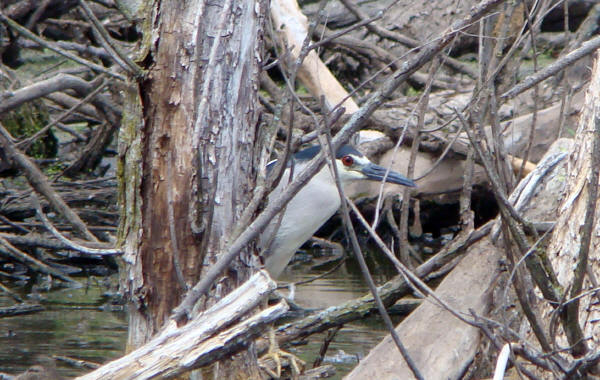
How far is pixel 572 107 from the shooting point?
6.77 m

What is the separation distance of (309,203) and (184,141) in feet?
6.91

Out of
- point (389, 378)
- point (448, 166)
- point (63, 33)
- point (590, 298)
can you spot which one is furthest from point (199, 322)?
point (63, 33)

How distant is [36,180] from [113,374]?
1655 mm

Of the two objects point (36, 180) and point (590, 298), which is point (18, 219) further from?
point (590, 298)

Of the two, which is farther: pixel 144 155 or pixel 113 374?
pixel 144 155

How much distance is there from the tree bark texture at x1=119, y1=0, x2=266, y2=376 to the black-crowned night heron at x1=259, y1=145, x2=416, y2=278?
1.64 m

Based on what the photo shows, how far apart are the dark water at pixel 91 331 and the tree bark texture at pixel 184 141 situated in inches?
52.6

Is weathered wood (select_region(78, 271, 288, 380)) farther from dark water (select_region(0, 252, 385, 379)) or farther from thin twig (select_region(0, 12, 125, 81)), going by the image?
dark water (select_region(0, 252, 385, 379))

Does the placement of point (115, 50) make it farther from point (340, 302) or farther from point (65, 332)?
point (340, 302)

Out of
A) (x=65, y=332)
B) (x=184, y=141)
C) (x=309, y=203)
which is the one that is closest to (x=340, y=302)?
(x=309, y=203)

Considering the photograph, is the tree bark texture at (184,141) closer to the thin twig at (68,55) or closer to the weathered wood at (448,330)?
the thin twig at (68,55)

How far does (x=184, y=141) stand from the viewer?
316 cm

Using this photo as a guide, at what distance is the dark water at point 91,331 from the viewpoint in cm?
468

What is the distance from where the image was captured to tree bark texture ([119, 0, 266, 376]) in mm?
3137
